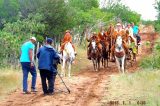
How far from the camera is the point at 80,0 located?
55.8 meters

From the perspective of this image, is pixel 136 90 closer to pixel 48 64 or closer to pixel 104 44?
pixel 48 64

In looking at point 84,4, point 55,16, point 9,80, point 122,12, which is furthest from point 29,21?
point 122,12

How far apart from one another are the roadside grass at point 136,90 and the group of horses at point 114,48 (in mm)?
4379

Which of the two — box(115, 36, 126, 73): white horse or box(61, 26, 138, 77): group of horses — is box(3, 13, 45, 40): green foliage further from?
box(115, 36, 126, 73): white horse

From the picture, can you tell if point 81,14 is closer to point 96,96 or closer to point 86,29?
point 86,29

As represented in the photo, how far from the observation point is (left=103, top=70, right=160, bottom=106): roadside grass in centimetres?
1392

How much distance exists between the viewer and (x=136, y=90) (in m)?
16.3

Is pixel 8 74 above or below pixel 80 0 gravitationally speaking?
below

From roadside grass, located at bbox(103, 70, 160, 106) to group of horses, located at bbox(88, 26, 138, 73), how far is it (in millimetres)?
4379

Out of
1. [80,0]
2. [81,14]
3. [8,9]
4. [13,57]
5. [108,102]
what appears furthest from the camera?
[80,0]

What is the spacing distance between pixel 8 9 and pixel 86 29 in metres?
13.7

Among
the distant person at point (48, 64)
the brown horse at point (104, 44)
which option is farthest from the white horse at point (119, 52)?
the distant person at point (48, 64)

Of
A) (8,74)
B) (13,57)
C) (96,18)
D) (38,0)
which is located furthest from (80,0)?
(8,74)
